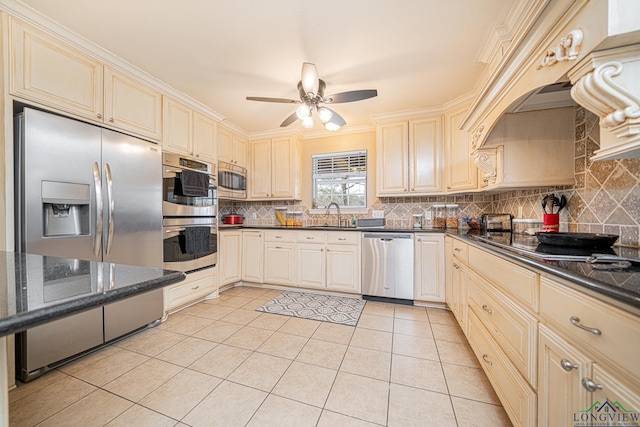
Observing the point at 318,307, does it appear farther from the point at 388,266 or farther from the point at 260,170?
the point at 260,170

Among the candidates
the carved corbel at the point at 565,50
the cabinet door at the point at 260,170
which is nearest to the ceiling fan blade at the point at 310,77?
the carved corbel at the point at 565,50

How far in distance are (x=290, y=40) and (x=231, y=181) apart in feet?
7.23

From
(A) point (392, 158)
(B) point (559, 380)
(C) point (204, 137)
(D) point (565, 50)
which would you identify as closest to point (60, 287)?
(B) point (559, 380)

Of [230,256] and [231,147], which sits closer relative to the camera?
[230,256]

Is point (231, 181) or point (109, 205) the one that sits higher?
point (231, 181)

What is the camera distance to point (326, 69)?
7.50 ft

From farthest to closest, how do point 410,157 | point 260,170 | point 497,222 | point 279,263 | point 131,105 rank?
point 260,170, point 279,263, point 410,157, point 497,222, point 131,105

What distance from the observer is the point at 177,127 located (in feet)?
8.94

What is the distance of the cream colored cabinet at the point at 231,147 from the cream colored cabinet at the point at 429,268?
2849 mm

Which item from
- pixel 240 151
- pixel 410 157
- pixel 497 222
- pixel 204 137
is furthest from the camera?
pixel 240 151

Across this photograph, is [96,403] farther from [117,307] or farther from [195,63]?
[195,63]

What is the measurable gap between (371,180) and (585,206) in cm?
244

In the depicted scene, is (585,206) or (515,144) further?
(515,144)

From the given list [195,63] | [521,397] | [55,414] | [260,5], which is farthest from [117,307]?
[521,397]
